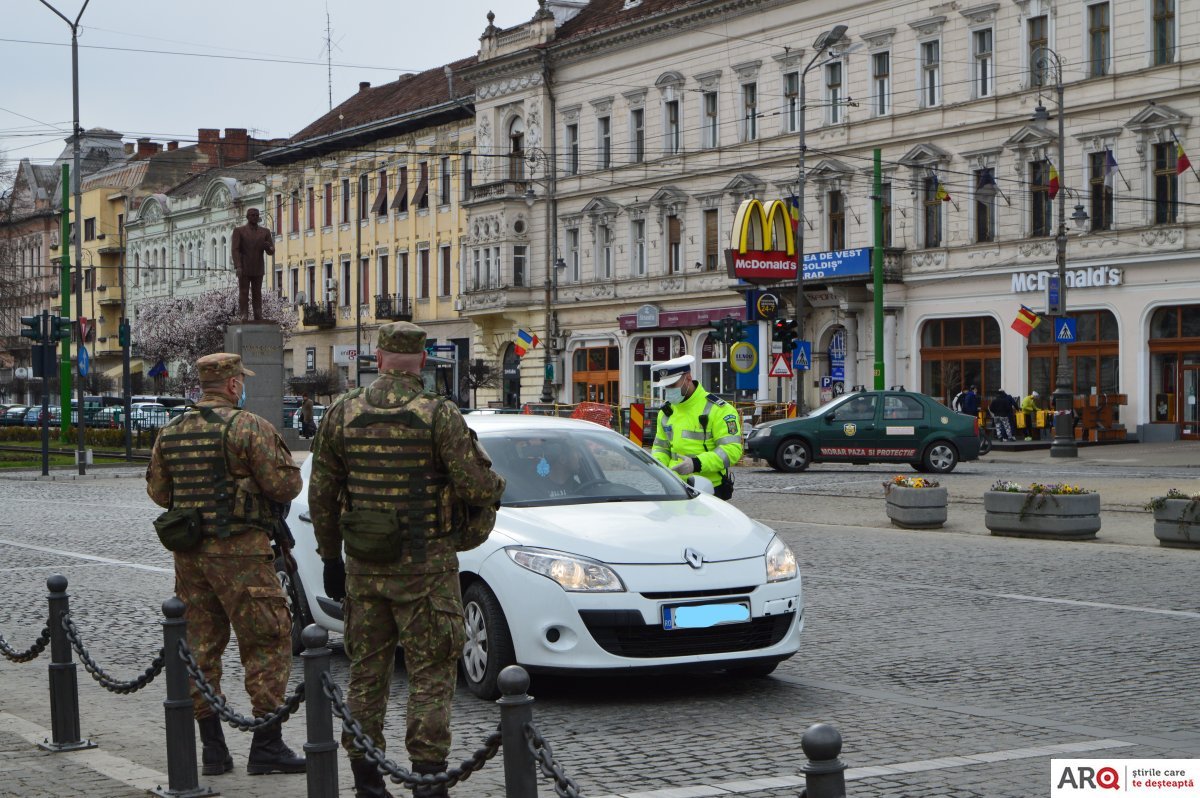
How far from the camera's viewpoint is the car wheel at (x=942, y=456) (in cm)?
3328

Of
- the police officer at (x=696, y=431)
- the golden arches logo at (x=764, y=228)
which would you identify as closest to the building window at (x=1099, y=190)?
the golden arches logo at (x=764, y=228)

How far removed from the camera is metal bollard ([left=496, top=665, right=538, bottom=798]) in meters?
5.04

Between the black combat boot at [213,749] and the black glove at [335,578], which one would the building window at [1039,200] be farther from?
the black glove at [335,578]

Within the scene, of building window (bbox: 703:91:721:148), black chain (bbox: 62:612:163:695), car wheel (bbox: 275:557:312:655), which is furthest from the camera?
building window (bbox: 703:91:721:148)

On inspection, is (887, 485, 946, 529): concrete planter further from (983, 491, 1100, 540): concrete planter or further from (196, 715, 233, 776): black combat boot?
(196, 715, 233, 776): black combat boot

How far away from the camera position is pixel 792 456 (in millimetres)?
33812

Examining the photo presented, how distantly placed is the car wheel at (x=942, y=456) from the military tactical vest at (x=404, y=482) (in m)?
27.5

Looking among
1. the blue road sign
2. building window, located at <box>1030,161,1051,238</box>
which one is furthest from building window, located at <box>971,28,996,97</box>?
the blue road sign

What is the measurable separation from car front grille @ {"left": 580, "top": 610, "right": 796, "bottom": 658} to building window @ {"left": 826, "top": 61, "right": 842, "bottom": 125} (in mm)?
45269

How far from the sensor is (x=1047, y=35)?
46.7m

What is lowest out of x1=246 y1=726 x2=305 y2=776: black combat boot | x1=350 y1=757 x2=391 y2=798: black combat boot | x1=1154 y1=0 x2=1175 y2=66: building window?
x1=246 y1=726 x2=305 y2=776: black combat boot

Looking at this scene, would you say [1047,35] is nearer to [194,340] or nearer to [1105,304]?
[1105,304]

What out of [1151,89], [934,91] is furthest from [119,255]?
[1151,89]

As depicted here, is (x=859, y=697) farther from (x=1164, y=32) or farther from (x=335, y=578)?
(x=1164, y=32)
